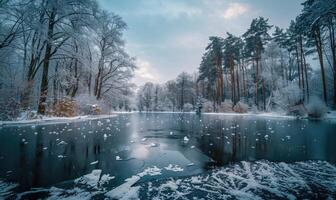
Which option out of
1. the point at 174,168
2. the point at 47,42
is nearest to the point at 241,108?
the point at 47,42

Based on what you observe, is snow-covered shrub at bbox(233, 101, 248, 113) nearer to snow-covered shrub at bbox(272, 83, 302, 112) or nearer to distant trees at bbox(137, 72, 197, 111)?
snow-covered shrub at bbox(272, 83, 302, 112)

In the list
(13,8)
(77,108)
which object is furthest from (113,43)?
(13,8)

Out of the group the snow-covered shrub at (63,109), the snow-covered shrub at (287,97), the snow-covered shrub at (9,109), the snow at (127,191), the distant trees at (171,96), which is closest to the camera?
the snow at (127,191)

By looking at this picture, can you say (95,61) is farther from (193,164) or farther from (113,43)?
(193,164)

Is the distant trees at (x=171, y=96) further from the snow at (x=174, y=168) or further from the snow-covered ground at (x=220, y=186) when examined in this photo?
the snow-covered ground at (x=220, y=186)

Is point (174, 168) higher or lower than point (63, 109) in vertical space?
lower

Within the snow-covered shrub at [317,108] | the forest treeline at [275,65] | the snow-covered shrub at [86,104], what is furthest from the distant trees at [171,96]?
the snow-covered shrub at [86,104]

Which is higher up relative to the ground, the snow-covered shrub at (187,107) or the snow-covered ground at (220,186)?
the snow-covered shrub at (187,107)

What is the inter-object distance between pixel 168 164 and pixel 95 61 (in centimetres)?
1983

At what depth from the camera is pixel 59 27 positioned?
1423cm

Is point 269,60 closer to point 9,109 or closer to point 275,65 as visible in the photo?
point 275,65

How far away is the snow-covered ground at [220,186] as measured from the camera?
7.50 feet

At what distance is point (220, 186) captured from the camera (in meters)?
2.59

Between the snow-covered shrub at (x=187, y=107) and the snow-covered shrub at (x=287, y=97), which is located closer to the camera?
the snow-covered shrub at (x=287, y=97)
